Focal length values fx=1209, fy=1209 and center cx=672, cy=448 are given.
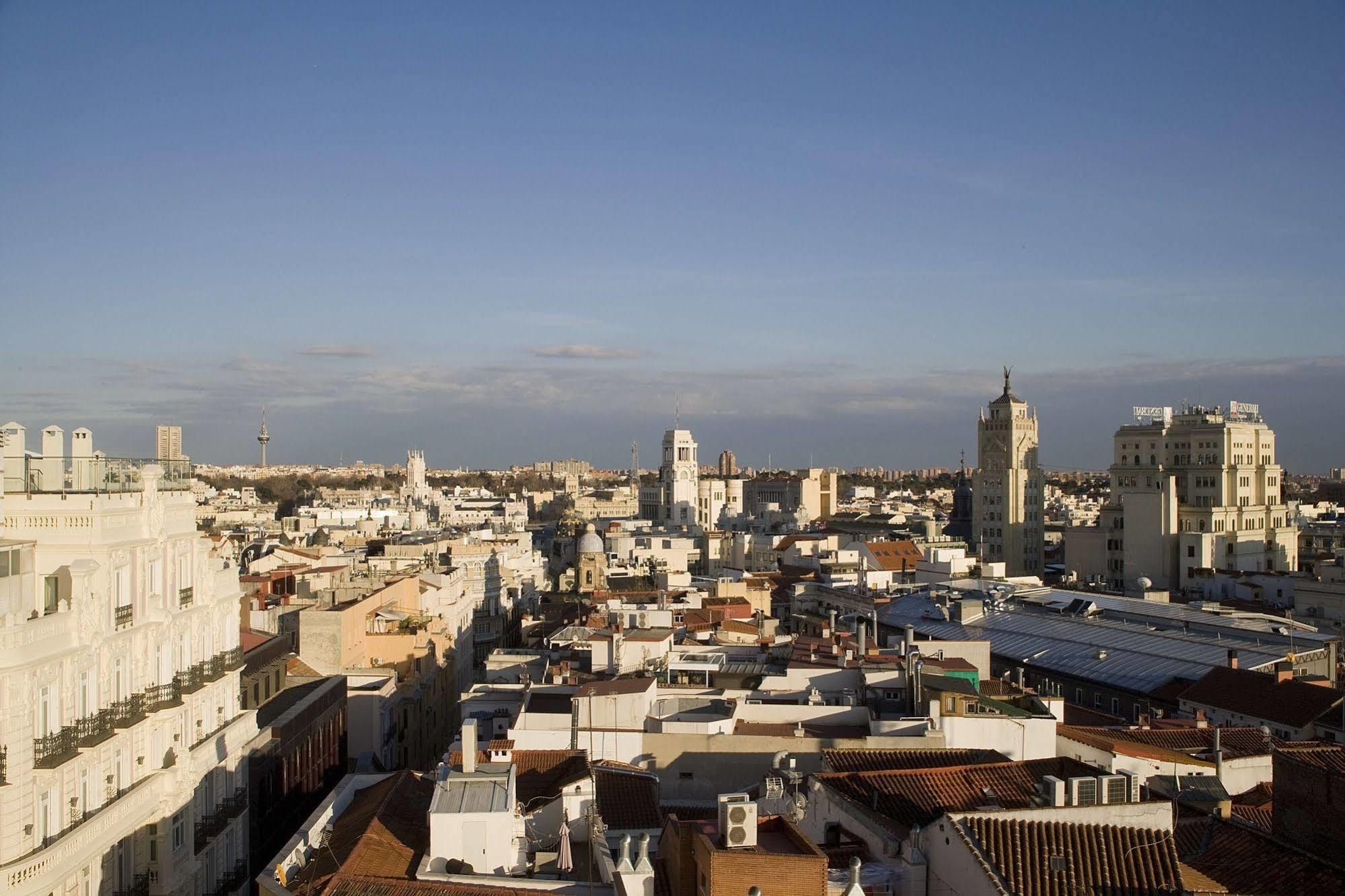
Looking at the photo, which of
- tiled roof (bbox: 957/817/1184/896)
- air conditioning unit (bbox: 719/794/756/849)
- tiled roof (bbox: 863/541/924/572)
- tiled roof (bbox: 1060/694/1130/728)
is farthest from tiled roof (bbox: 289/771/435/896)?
tiled roof (bbox: 863/541/924/572)

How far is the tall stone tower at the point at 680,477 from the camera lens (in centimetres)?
10169

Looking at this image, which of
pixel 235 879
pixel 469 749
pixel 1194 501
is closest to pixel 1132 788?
pixel 469 749

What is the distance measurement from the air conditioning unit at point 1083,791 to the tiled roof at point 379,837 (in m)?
7.71

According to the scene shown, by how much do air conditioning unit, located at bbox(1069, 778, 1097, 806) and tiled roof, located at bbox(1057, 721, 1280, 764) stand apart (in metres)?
6.58

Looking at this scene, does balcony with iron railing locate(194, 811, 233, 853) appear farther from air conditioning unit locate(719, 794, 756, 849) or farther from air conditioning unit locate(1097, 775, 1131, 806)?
air conditioning unit locate(1097, 775, 1131, 806)

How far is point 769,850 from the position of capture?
12273mm

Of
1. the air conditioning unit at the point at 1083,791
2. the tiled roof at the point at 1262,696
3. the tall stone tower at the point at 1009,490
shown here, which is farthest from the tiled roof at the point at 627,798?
the tall stone tower at the point at 1009,490

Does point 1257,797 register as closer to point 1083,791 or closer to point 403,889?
point 1083,791

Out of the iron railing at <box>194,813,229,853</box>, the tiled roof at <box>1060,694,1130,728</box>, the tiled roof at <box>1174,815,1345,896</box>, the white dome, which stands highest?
the tiled roof at <box>1174,815,1345,896</box>

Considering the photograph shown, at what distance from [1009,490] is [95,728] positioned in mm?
70824

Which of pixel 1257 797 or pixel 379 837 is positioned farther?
pixel 1257 797

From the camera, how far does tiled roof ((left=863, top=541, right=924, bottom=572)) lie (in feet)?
219

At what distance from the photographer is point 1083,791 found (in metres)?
13.7

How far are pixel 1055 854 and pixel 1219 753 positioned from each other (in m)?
10.6
